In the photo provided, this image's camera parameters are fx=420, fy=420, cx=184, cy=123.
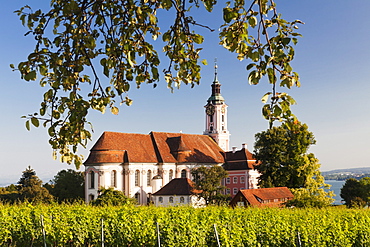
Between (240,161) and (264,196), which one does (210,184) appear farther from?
(240,161)

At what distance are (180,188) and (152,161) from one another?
10883 millimetres

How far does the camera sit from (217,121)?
74.2 metres

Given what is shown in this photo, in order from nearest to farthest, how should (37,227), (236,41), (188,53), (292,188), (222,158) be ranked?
(236,41) → (188,53) → (37,227) → (292,188) → (222,158)

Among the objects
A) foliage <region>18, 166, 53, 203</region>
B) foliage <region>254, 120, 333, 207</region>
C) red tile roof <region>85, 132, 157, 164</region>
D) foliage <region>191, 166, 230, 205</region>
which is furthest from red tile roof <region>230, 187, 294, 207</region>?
foliage <region>18, 166, 53, 203</region>

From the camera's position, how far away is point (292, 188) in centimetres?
4516

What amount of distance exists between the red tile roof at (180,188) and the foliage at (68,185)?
49.9 feet

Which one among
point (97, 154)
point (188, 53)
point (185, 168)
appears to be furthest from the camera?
point (185, 168)

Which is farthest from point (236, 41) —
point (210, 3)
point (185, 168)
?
point (185, 168)

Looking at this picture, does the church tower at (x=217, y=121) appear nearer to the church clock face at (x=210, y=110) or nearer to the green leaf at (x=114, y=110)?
the church clock face at (x=210, y=110)

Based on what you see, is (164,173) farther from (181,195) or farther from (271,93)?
(271,93)

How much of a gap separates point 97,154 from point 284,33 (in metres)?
54.7

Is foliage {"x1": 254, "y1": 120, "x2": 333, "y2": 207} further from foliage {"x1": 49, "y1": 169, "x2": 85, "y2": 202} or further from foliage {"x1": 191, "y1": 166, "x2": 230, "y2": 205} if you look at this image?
foliage {"x1": 49, "y1": 169, "x2": 85, "y2": 202}

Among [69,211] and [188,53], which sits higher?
[188,53]

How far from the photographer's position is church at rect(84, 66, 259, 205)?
2225 inches
